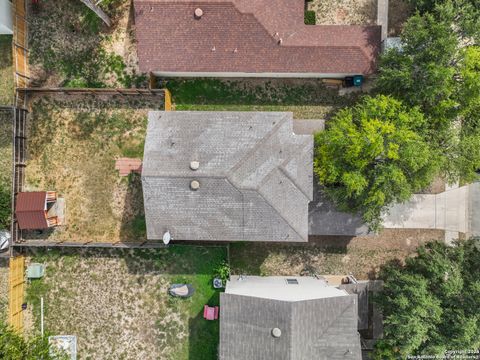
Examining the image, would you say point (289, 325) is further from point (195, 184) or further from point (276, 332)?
point (195, 184)

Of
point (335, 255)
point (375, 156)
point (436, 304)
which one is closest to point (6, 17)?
point (375, 156)

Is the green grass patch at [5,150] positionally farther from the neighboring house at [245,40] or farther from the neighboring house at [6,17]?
the neighboring house at [245,40]

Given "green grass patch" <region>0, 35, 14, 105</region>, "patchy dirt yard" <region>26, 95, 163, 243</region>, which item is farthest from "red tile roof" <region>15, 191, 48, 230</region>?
"green grass patch" <region>0, 35, 14, 105</region>

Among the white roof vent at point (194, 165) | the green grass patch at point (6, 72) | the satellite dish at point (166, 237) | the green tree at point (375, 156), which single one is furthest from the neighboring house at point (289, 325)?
the green grass patch at point (6, 72)

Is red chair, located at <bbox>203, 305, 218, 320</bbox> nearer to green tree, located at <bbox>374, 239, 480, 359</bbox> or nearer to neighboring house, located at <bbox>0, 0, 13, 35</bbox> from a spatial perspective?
green tree, located at <bbox>374, 239, 480, 359</bbox>

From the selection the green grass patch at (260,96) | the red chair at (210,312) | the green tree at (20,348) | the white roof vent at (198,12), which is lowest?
the green tree at (20,348)

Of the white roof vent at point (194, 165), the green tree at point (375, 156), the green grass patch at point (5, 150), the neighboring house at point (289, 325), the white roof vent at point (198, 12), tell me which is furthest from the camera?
the green grass patch at point (5, 150)
